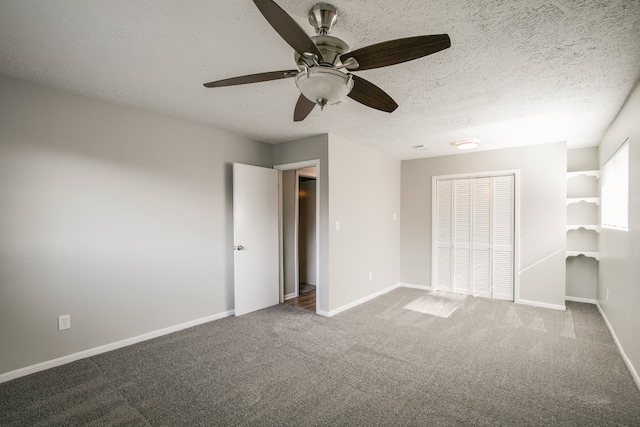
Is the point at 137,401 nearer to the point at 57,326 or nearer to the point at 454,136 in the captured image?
the point at 57,326

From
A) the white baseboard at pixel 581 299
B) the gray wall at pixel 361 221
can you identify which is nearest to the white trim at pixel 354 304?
the gray wall at pixel 361 221

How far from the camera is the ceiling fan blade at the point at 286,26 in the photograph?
1.16 metres

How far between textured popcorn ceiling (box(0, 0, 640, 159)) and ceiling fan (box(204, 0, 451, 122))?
0.13 m

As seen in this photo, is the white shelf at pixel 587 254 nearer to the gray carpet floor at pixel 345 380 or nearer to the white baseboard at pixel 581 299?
the white baseboard at pixel 581 299

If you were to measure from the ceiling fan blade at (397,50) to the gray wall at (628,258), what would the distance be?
2251mm

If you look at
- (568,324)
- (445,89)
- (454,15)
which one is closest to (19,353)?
(454,15)

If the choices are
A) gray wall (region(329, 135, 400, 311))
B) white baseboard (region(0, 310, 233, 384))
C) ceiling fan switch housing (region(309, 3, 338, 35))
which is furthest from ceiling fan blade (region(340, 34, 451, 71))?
white baseboard (region(0, 310, 233, 384))

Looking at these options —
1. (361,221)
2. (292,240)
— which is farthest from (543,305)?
(292,240)

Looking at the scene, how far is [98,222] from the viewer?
2803mm

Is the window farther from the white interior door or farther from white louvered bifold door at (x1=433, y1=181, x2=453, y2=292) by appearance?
the white interior door

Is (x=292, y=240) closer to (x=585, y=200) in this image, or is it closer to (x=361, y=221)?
(x=361, y=221)

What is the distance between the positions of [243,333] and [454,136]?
3.65 metres

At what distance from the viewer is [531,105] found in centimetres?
283

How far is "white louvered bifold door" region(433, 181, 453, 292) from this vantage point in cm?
514
